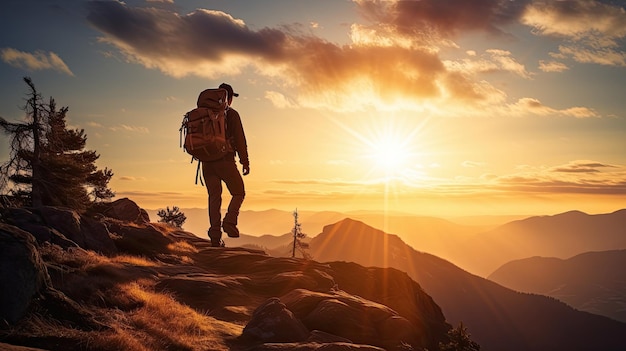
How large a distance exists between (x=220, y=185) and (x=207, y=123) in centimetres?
261

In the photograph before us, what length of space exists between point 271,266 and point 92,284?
7557 millimetres

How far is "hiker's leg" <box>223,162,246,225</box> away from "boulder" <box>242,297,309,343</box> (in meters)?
6.27

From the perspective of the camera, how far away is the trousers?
46.1 ft

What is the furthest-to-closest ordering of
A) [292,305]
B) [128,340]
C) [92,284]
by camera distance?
[292,305] → [92,284] → [128,340]

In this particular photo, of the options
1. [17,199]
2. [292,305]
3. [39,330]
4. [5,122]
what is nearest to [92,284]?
[39,330]

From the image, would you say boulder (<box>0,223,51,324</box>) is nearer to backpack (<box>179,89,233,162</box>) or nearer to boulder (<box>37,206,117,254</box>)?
boulder (<box>37,206,117,254</box>)

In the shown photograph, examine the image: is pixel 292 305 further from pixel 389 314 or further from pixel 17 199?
pixel 17 199

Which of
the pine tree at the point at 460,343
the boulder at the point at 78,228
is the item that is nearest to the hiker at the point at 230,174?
the boulder at the point at 78,228

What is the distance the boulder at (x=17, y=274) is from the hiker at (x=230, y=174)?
317 inches

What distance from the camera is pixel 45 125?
25.9 meters

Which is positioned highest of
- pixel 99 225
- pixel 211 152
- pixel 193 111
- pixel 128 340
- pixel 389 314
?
pixel 193 111

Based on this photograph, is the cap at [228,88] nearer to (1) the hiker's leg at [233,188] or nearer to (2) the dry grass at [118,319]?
(1) the hiker's leg at [233,188]

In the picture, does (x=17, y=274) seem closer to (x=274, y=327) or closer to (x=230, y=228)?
(x=274, y=327)

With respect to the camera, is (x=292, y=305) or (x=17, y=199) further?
(x=17, y=199)
